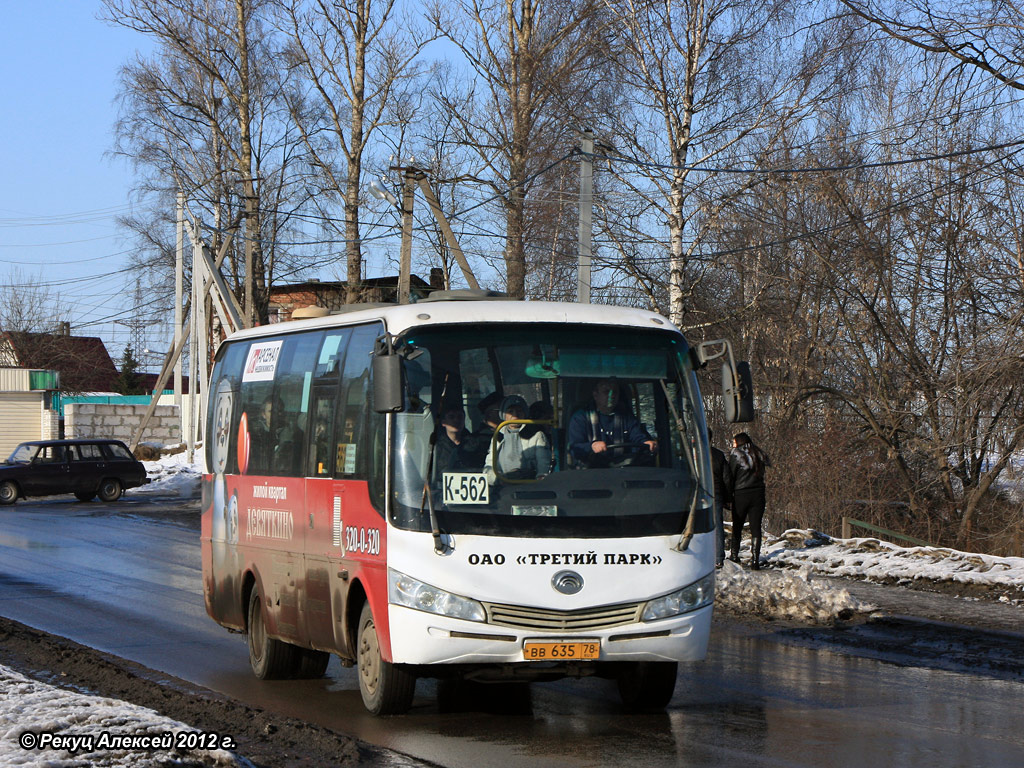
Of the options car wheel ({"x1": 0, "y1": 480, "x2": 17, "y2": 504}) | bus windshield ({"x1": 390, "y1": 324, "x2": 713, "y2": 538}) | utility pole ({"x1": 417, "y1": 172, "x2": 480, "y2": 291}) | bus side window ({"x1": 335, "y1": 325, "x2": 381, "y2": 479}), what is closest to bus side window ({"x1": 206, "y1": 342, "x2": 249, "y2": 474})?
bus side window ({"x1": 335, "y1": 325, "x2": 381, "y2": 479})

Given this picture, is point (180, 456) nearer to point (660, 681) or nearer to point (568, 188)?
point (568, 188)

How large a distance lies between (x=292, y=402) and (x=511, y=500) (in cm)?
290

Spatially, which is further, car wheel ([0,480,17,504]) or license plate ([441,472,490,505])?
car wheel ([0,480,17,504])

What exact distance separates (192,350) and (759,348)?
24515 millimetres

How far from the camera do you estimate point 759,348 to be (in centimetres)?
3023

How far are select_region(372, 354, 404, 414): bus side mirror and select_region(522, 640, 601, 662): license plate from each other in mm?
1664

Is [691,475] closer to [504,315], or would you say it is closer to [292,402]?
[504,315]

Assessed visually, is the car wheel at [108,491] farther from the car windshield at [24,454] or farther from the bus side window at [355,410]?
the bus side window at [355,410]

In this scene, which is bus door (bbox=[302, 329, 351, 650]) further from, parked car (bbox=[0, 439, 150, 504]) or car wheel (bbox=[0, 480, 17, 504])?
car wheel (bbox=[0, 480, 17, 504])

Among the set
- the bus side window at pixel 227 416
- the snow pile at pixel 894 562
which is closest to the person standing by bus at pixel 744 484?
the snow pile at pixel 894 562

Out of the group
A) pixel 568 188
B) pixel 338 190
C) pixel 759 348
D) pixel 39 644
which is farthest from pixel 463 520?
pixel 338 190

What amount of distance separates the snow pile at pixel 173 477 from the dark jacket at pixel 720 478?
873 inches

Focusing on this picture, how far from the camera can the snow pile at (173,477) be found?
1551 inches

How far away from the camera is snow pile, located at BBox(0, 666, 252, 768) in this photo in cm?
635
